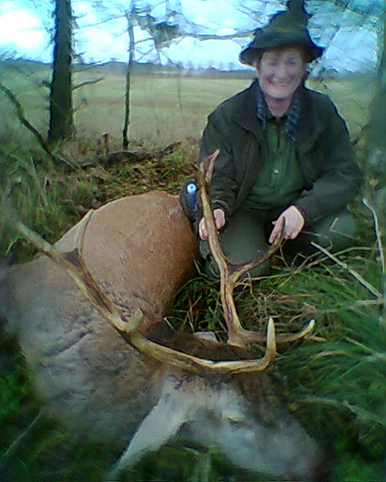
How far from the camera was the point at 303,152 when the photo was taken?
1.62 m

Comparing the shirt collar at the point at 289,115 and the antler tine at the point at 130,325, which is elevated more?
the shirt collar at the point at 289,115

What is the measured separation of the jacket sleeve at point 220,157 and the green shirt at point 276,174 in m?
0.05

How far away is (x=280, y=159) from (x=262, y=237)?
202 millimetres

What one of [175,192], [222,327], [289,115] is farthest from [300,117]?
[222,327]

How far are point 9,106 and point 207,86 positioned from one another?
0.45m

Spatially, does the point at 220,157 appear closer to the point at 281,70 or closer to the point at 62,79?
the point at 281,70

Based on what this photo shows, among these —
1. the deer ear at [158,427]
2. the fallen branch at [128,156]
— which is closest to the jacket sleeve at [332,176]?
the fallen branch at [128,156]

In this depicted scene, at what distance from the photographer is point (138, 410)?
152 centimetres

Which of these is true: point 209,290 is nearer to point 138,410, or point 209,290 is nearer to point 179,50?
point 138,410

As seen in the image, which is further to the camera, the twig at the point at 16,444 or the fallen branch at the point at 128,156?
the fallen branch at the point at 128,156

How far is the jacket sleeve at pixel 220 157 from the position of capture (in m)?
1.62

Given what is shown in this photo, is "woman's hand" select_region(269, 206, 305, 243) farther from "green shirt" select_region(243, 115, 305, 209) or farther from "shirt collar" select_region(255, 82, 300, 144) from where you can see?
"shirt collar" select_region(255, 82, 300, 144)

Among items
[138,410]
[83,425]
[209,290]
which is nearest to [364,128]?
[209,290]

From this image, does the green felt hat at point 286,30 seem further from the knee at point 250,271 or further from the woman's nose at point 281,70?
the knee at point 250,271
